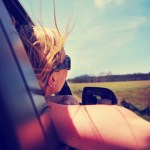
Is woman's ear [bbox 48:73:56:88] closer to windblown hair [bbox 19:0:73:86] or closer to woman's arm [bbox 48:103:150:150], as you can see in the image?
windblown hair [bbox 19:0:73:86]

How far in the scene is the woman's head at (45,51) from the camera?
1712 millimetres

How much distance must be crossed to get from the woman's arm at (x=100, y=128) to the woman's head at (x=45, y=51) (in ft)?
1.13

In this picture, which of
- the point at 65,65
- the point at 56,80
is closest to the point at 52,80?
the point at 56,80

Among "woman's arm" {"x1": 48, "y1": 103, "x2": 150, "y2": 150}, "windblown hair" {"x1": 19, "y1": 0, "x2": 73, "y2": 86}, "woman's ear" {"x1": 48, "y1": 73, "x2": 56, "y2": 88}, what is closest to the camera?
"woman's arm" {"x1": 48, "y1": 103, "x2": 150, "y2": 150}

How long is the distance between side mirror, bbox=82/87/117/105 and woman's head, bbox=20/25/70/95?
494 mm

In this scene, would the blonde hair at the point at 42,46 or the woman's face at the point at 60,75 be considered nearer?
the blonde hair at the point at 42,46

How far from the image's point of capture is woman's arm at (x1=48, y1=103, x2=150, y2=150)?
4.18 feet

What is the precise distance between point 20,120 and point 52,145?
0.27 m

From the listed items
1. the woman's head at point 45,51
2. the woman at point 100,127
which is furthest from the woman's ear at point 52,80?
the woman at point 100,127

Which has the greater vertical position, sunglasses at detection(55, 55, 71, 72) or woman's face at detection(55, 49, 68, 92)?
sunglasses at detection(55, 55, 71, 72)

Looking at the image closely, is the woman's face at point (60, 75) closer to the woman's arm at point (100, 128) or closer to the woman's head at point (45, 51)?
the woman's head at point (45, 51)

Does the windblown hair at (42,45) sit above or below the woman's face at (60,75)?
above

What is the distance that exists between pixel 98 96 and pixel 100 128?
3.79 feet

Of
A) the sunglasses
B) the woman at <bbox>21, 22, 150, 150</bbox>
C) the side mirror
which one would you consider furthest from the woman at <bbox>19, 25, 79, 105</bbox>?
the side mirror
